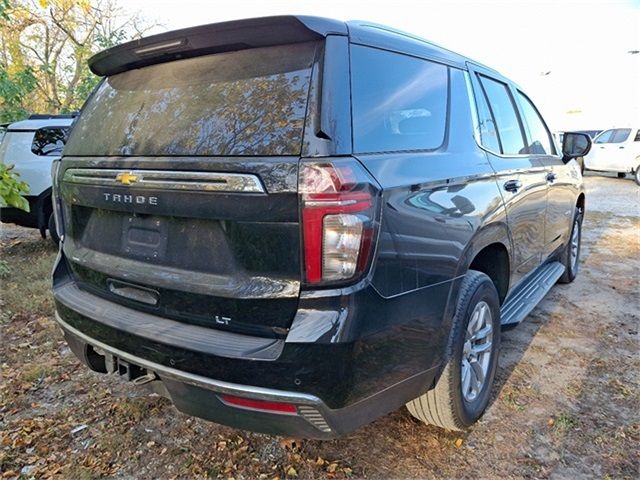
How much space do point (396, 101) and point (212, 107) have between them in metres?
0.79

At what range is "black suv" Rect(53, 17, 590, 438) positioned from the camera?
1.65 metres

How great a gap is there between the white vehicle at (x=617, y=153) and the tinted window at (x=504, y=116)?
13.2 meters

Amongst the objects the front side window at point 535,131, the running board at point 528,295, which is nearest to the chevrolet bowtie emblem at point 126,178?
the running board at point 528,295

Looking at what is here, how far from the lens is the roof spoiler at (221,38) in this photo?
69.1 inches

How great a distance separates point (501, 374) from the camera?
3.13m

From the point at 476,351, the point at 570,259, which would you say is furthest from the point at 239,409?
the point at 570,259

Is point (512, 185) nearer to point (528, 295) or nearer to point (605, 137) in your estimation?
point (528, 295)

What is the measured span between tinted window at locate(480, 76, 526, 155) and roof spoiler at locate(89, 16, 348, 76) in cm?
162

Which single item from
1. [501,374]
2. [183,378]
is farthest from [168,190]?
[501,374]

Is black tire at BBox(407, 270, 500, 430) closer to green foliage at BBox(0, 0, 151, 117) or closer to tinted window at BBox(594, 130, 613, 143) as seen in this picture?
green foliage at BBox(0, 0, 151, 117)

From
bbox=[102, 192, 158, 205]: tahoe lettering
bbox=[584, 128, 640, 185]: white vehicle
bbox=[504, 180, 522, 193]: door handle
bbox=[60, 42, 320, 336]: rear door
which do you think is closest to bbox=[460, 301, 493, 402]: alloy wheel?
bbox=[504, 180, 522, 193]: door handle

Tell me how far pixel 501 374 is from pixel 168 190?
2.45 meters

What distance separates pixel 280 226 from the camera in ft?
5.43

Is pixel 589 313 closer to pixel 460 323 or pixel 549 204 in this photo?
pixel 549 204
